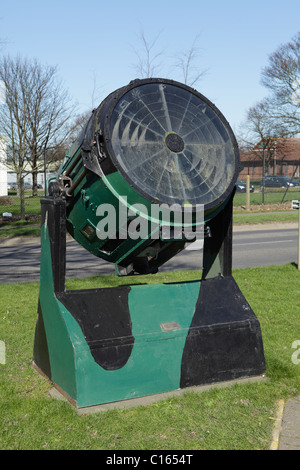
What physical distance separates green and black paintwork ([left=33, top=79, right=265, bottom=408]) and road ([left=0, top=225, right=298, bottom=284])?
500 cm

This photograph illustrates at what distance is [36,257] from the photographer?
12141 millimetres

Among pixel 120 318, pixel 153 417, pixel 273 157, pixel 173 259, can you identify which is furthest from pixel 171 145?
pixel 273 157

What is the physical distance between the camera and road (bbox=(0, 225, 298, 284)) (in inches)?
400

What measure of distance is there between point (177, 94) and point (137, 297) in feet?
5.75

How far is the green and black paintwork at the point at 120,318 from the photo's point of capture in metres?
4.04

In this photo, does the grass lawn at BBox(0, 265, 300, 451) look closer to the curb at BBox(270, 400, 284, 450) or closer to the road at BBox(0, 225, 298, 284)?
the curb at BBox(270, 400, 284, 450)

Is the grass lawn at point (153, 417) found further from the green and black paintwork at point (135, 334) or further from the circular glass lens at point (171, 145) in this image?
the circular glass lens at point (171, 145)

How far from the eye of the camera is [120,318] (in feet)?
14.0

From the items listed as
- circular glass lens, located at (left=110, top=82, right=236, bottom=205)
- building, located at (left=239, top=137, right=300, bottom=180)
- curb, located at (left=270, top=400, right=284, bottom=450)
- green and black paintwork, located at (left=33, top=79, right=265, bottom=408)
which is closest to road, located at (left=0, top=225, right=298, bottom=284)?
green and black paintwork, located at (left=33, top=79, right=265, bottom=408)

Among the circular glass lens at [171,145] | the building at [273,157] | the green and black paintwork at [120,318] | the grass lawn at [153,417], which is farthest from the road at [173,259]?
the building at [273,157]

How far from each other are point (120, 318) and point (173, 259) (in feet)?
23.9

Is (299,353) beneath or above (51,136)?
beneath
